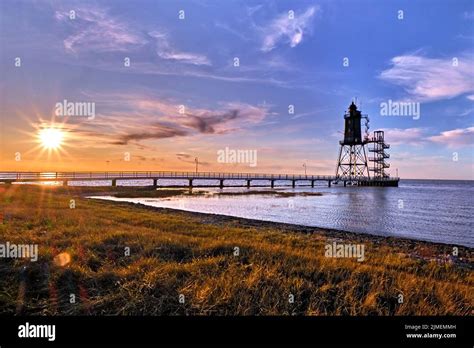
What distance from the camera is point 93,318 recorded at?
3.34 metres

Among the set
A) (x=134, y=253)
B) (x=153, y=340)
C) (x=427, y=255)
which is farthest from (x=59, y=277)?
(x=427, y=255)

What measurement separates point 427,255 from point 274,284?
32.8 ft


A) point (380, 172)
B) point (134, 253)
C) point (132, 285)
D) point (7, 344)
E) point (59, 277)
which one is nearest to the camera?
point (7, 344)

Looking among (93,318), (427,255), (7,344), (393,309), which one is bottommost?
(427,255)

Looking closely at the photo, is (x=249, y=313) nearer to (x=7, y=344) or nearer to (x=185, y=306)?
(x=185, y=306)

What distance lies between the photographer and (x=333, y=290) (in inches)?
220

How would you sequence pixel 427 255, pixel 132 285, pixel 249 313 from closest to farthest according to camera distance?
1. pixel 249 313
2. pixel 132 285
3. pixel 427 255

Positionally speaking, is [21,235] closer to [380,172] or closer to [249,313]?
[249,313]

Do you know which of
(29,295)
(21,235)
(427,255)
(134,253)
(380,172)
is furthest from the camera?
(380,172)

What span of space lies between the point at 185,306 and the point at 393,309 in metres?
3.41

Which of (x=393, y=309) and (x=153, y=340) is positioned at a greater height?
(x=153, y=340)

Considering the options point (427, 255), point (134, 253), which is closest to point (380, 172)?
point (427, 255)

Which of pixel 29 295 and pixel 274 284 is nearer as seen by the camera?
pixel 29 295

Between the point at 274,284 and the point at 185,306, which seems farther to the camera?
the point at 274,284
